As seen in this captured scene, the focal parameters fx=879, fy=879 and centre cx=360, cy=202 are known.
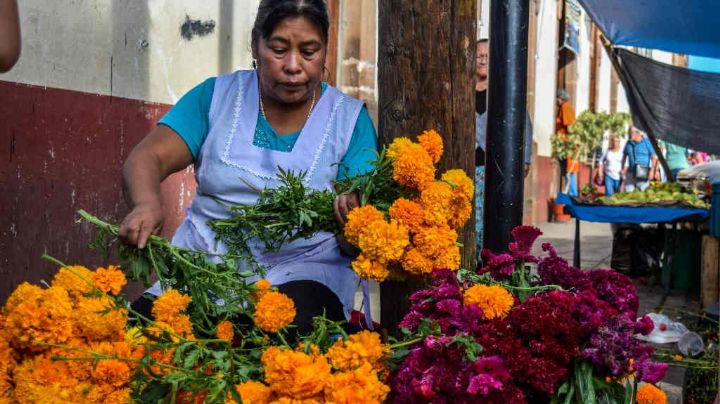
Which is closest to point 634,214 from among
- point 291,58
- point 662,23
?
point 662,23

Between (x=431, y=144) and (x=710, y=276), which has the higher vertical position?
(x=431, y=144)

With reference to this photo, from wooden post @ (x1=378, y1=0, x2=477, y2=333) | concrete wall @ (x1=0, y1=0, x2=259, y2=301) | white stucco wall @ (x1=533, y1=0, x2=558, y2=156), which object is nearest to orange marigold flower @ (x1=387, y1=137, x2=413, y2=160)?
wooden post @ (x1=378, y1=0, x2=477, y2=333)

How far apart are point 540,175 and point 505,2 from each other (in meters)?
12.2

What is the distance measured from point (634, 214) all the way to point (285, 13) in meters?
6.03

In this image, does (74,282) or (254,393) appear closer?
(254,393)

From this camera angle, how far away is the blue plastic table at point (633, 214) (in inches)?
317

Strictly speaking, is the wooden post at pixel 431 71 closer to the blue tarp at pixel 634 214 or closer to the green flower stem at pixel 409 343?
the green flower stem at pixel 409 343

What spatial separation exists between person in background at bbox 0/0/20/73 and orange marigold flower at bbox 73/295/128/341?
0.64m

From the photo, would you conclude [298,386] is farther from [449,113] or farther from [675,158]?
[675,158]

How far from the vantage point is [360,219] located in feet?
8.10

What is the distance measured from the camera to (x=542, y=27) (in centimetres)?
1593

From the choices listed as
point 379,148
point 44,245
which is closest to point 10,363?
point 379,148

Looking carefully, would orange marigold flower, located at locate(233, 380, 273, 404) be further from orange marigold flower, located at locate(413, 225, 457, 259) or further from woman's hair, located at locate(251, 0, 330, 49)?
woman's hair, located at locate(251, 0, 330, 49)

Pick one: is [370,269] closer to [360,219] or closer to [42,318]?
[360,219]
